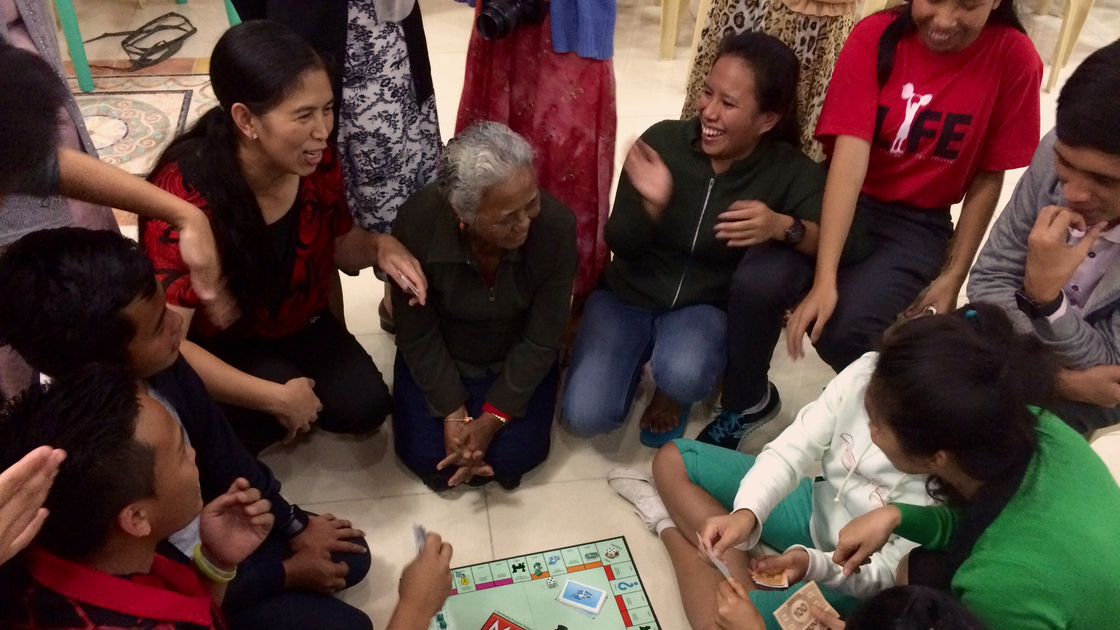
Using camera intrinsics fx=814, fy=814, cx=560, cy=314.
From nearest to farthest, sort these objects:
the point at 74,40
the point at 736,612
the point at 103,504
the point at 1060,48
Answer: the point at 103,504, the point at 736,612, the point at 74,40, the point at 1060,48

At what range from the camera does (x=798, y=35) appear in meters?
1.99

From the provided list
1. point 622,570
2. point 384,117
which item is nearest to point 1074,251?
point 622,570

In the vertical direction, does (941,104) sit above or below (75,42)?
above

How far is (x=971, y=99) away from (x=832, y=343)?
608mm

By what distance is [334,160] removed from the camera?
5.88 feet

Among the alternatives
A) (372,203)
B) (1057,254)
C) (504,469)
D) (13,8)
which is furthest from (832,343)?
(13,8)

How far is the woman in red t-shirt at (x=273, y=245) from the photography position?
1.50 meters

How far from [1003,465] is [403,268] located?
116 cm

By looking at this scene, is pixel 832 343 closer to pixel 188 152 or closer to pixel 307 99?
pixel 307 99

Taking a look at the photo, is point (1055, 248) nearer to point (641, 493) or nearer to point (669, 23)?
point (641, 493)

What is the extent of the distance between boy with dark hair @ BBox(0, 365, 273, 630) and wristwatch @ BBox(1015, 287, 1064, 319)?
1567 mm

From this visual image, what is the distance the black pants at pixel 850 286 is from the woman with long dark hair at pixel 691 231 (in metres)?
0.05

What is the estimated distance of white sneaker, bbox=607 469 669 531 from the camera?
1.86m

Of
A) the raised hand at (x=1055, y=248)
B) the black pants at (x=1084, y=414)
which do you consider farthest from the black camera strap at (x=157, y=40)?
the black pants at (x=1084, y=414)
